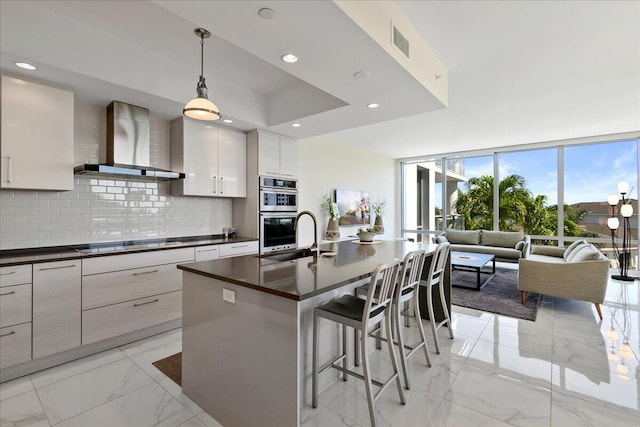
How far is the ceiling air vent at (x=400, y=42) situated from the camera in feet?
7.85

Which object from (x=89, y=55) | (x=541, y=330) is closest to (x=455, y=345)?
(x=541, y=330)

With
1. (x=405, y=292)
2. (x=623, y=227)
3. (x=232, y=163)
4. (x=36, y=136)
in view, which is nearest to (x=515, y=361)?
(x=405, y=292)

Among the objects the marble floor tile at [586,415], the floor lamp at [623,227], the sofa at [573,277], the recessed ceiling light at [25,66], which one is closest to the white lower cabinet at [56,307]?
the recessed ceiling light at [25,66]

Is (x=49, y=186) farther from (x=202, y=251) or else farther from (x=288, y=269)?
(x=288, y=269)

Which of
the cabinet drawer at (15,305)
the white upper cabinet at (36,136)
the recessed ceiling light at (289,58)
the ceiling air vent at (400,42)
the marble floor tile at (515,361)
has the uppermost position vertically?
the ceiling air vent at (400,42)

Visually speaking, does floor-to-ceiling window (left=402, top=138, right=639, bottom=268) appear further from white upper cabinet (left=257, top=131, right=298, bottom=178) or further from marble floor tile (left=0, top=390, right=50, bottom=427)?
marble floor tile (left=0, top=390, right=50, bottom=427)

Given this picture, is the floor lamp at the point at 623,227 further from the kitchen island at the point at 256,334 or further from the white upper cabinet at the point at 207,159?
the white upper cabinet at the point at 207,159

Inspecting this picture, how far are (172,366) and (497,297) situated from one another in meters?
4.29

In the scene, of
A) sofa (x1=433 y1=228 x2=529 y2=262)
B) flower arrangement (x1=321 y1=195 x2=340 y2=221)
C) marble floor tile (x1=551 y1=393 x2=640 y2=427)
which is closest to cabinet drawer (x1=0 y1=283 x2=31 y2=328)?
marble floor tile (x1=551 y1=393 x2=640 y2=427)

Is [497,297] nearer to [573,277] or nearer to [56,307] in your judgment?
[573,277]

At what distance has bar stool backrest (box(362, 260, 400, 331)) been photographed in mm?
1764

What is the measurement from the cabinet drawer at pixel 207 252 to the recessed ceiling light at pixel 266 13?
8.22ft

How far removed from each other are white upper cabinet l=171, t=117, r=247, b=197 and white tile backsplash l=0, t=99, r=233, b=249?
0.24 m

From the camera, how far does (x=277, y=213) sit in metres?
4.54
